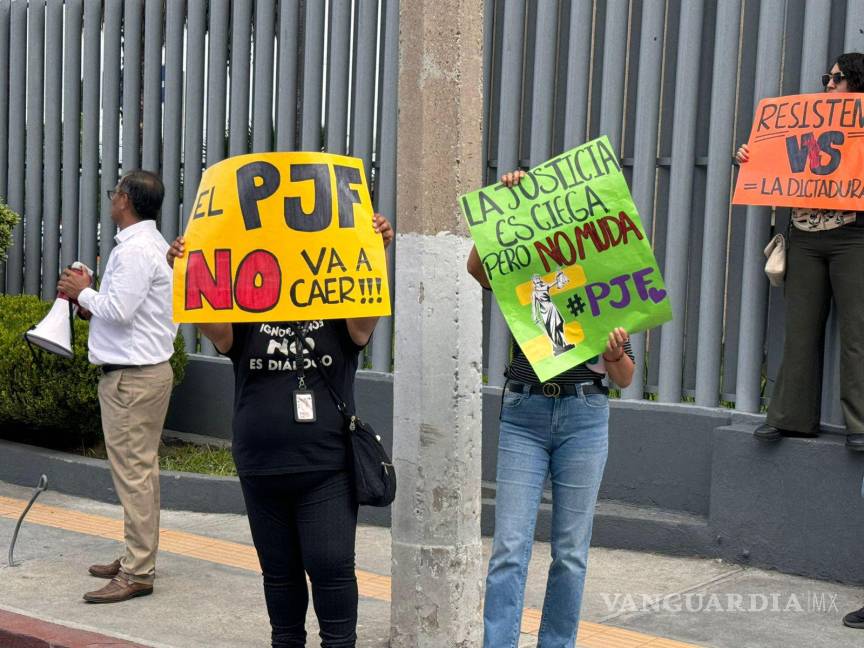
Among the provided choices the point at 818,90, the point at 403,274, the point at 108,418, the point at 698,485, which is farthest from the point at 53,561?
the point at 818,90

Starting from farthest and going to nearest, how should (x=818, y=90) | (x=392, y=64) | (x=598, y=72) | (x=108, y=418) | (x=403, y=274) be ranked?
(x=392, y=64) → (x=598, y=72) → (x=818, y=90) → (x=108, y=418) → (x=403, y=274)

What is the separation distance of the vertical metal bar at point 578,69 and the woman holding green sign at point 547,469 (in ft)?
10.4

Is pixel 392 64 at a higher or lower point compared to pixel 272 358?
higher

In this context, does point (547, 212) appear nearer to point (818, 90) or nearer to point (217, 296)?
point (217, 296)

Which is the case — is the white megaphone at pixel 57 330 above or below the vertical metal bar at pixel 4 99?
below

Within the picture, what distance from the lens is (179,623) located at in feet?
19.2

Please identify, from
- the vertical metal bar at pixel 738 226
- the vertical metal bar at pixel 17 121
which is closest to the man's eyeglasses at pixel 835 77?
the vertical metal bar at pixel 738 226

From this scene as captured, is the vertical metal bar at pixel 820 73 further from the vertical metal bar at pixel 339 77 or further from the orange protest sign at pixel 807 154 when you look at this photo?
the vertical metal bar at pixel 339 77

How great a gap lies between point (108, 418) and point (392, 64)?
3.57 metres

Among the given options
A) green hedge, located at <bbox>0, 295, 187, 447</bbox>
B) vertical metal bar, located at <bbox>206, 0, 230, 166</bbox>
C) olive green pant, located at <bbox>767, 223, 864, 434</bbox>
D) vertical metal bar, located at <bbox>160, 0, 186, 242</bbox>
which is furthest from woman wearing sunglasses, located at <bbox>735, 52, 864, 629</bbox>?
vertical metal bar, located at <bbox>160, 0, 186, 242</bbox>

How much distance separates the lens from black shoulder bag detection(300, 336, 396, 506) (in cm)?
446

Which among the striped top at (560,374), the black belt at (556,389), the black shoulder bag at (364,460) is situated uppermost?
the striped top at (560,374)

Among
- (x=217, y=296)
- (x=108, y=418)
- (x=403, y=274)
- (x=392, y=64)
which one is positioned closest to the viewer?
(x=217, y=296)

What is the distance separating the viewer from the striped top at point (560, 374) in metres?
4.68
